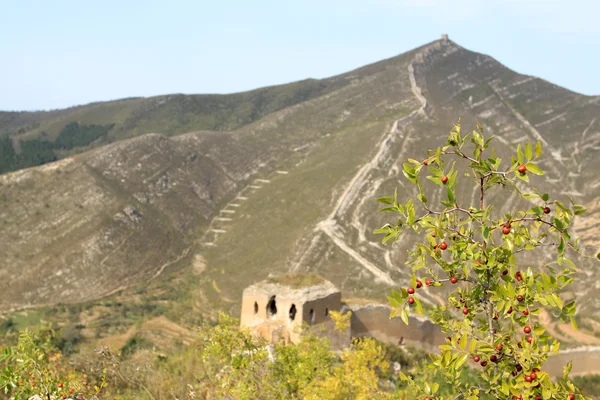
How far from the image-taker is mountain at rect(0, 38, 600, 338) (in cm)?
4994

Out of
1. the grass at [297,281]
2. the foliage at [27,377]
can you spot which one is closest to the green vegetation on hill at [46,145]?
the grass at [297,281]

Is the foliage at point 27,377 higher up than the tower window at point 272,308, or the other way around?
the foliage at point 27,377

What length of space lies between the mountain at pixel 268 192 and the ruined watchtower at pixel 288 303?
51.4 ft

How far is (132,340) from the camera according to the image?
1607 inches

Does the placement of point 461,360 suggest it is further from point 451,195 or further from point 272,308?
point 272,308

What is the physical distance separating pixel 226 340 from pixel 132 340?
30.6m

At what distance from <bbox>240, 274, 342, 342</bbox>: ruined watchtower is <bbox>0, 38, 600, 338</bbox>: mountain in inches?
616

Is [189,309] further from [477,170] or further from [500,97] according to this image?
[500,97]

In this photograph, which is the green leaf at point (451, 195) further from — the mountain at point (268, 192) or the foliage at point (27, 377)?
the mountain at point (268, 192)

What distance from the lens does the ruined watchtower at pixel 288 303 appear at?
85.9ft

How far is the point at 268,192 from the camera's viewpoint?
6819 cm

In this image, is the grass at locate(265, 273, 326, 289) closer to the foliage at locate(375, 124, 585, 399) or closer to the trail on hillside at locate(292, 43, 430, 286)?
the trail on hillside at locate(292, 43, 430, 286)

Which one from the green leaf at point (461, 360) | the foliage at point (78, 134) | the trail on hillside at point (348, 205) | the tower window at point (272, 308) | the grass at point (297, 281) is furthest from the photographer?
the foliage at point (78, 134)

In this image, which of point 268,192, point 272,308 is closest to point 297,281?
point 272,308
